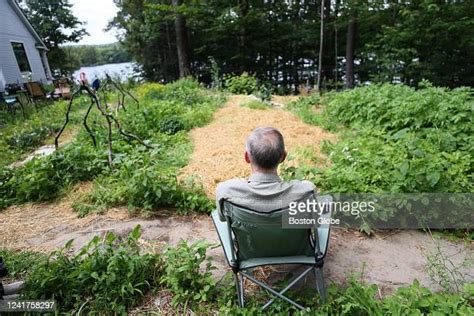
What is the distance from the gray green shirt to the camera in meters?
1.46

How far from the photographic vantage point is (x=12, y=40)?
41.3ft

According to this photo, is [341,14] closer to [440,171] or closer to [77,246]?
[440,171]

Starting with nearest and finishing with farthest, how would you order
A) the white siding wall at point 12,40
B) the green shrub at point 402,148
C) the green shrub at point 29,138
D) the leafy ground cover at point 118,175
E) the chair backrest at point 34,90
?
the green shrub at point 402,148
the leafy ground cover at point 118,175
the green shrub at point 29,138
the chair backrest at point 34,90
the white siding wall at point 12,40

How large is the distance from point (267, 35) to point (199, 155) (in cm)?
1188

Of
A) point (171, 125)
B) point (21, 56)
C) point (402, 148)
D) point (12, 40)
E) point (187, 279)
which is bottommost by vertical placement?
point (187, 279)

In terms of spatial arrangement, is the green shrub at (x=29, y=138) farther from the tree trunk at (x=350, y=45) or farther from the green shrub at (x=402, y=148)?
the tree trunk at (x=350, y=45)

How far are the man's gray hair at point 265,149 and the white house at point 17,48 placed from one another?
41.8 feet

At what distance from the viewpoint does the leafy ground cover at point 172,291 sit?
60.7 inches

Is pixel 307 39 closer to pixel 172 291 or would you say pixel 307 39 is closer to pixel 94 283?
pixel 172 291

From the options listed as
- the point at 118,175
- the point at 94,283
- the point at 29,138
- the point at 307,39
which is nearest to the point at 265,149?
the point at 94,283

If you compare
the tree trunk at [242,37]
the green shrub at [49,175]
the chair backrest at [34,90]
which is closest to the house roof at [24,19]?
the chair backrest at [34,90]

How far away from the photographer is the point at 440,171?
2385 mm

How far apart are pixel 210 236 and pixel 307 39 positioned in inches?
509

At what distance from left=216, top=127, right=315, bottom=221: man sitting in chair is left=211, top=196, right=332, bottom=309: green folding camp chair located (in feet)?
0.16
